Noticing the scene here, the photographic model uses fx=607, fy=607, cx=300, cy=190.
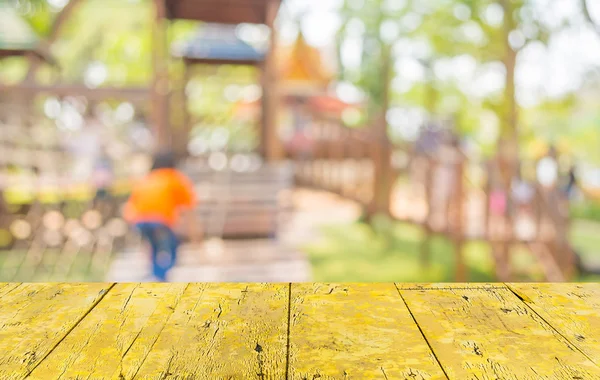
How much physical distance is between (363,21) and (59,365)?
18.8 m

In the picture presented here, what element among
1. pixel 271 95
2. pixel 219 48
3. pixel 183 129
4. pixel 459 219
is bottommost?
pixel 459 219

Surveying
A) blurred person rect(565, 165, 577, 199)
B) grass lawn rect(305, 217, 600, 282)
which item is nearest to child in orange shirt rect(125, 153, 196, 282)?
grass lawn rect(305, 217, 600, 282)

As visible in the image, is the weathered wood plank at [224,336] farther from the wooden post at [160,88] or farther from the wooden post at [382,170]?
the wooden post at [382,170]

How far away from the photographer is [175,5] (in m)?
8.76

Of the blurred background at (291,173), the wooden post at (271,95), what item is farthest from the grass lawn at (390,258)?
the wooden post at (271,95)

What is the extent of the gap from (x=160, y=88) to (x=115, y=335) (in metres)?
6.69

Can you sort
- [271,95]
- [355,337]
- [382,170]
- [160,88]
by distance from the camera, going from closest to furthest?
[355,337] < [160,88] < [271,95] < [382,170]

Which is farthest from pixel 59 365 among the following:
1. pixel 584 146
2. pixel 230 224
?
pixel 584 146

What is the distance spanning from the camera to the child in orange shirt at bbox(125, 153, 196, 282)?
5125 mm

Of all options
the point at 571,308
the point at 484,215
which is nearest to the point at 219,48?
the point at 484,215

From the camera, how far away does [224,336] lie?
117 centimetres

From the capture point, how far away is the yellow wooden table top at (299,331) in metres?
1.02

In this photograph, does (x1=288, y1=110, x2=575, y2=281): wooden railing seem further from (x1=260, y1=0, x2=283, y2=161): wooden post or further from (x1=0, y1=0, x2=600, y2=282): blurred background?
(x1=260, y1=0, x2=283, y2=161): wooden post

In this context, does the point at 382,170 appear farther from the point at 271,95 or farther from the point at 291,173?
the point at 271,95
